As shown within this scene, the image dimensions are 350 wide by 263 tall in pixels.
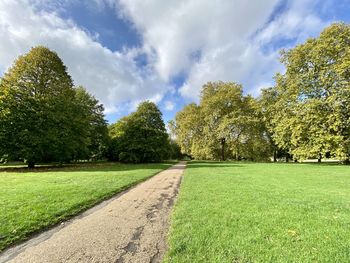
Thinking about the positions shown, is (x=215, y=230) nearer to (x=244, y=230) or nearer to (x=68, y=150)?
(x=244, y=230)

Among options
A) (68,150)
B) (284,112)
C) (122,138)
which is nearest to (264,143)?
(284,112)

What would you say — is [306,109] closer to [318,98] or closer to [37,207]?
[318,98]

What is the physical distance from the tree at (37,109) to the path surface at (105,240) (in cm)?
1896

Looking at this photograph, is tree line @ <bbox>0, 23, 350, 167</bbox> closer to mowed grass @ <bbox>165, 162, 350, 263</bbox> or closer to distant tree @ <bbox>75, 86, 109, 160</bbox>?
distant tree @ <bbox>75, 86, 109, 160</bbox>

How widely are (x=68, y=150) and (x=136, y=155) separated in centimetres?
1357

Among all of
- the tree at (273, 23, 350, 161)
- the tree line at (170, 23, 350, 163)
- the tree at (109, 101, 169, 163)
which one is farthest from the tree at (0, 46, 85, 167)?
the tree at (273, 23, 350, 161)

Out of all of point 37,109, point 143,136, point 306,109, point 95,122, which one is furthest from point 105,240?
point 95,122

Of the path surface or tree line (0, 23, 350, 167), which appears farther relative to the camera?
tree line (0, 23, 350, 167)

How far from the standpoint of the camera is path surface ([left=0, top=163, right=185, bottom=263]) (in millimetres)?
3775

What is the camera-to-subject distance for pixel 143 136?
3844 centimetres

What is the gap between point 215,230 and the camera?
4.73 m

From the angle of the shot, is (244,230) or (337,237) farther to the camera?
(244,230)

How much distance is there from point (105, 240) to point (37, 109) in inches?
916

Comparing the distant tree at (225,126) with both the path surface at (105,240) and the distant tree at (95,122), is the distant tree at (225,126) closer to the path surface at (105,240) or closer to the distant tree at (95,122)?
the distant tree at (95,122)
